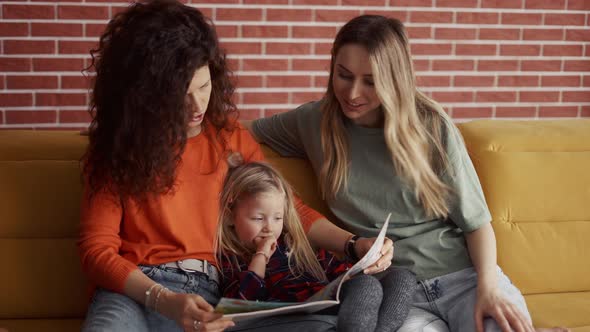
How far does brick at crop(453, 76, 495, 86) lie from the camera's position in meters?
3.95

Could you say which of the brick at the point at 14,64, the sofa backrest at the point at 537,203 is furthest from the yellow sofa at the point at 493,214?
the brick at the point at 14,64

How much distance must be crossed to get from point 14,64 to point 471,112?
6.90 feet

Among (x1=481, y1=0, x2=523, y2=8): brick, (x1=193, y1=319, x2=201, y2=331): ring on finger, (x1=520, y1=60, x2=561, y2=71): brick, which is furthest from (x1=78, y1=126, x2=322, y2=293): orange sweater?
(x1=520, y1=60, x2=561, y2=71): brick

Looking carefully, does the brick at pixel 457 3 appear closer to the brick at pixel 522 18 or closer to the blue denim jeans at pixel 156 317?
the brick at pixel 522 18

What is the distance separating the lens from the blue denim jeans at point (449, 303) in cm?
216

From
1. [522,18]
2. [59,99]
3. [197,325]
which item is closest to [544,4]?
[522,18]

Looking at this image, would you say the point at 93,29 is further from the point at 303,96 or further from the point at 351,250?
the point at 351,250

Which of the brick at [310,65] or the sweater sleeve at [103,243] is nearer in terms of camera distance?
the sweater sleeve at [103,243]

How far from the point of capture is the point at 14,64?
3.53 metres

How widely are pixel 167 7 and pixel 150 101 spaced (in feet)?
0.82

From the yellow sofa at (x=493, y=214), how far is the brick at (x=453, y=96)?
3.86ft

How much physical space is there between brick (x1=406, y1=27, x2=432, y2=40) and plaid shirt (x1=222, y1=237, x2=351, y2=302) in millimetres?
1804

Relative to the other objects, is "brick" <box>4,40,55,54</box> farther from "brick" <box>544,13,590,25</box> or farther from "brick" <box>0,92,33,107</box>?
"brick" <box>544,13,590,25</box>

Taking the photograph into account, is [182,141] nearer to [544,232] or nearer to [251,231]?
[251,231]
